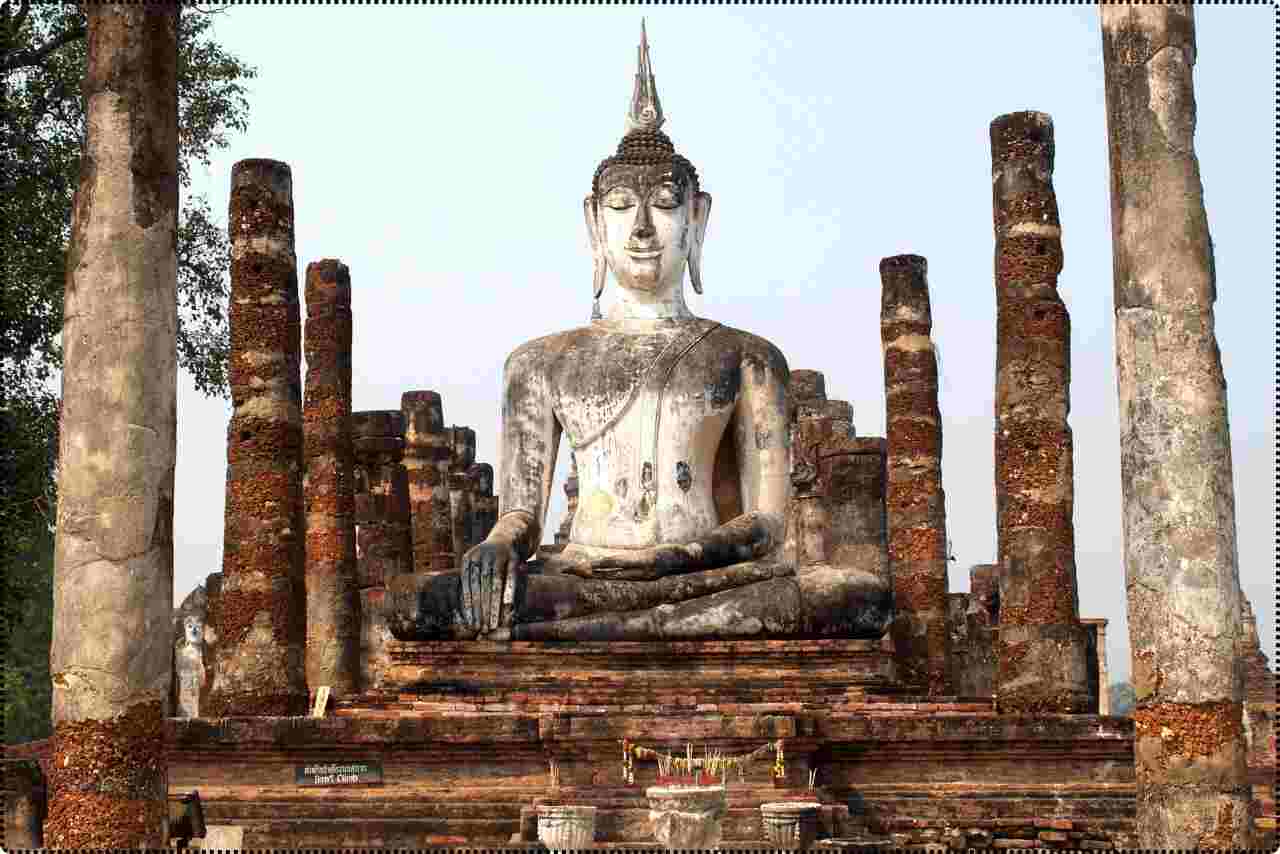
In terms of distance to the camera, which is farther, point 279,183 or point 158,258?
point 279,183

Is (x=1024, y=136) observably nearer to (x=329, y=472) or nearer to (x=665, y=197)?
(x=665, y=197)

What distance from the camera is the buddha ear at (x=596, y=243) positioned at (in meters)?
13.4

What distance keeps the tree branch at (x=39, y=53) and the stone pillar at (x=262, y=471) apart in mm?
3155

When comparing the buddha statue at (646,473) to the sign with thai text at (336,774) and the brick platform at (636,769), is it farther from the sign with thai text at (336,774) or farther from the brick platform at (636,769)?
the sign with thai text at (336,774)

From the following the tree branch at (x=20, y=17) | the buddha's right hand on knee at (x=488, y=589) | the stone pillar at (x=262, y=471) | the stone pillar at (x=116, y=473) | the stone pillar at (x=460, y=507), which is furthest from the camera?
the stone pillar at (x=460, y=507)

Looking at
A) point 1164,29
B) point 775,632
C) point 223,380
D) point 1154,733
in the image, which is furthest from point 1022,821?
point 223,380

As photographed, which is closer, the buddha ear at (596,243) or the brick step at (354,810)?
the brick step at (354,810)

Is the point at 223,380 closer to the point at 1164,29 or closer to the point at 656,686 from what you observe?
the point at 656,686

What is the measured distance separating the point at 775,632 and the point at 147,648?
15.6ft

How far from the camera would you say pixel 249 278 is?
47.1ft

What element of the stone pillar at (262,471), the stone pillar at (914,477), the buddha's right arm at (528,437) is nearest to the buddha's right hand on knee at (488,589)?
the buddha's right arm at (528,437)

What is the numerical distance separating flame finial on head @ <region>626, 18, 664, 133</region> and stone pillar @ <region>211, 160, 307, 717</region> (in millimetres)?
2663

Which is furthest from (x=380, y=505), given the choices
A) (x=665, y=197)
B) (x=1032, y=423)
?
(x=1032, y=423)

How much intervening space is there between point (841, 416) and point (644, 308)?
43.5 feet
